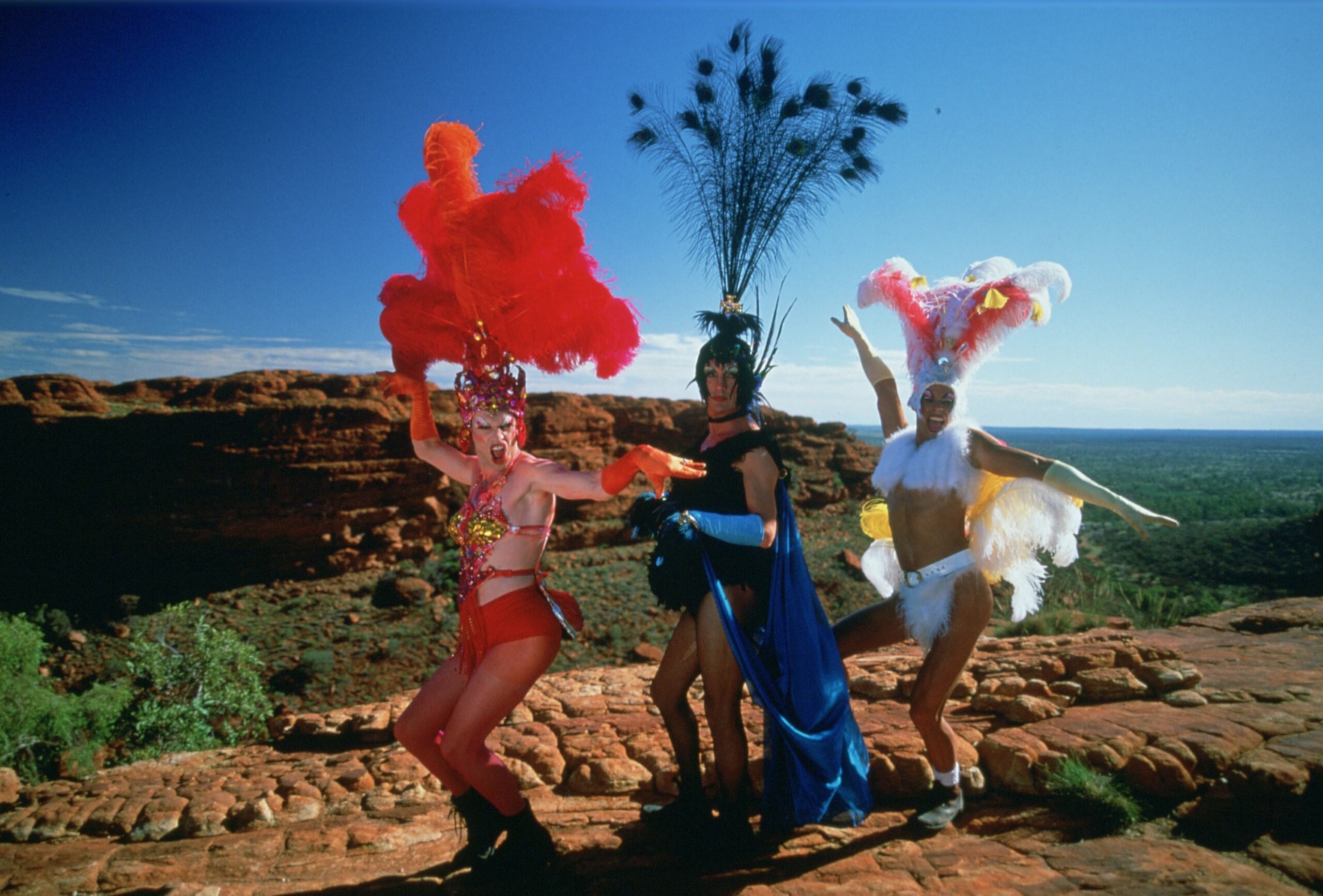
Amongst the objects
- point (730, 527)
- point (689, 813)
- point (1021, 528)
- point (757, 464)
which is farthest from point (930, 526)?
point (689, 813)

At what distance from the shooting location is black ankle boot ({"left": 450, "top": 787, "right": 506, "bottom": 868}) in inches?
106

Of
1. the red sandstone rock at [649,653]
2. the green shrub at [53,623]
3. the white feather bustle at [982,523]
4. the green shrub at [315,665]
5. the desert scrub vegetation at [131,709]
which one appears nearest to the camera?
the white feather bustle at [982,523]

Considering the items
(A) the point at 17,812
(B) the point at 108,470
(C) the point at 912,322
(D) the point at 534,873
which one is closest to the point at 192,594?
(B) the point at 108,470

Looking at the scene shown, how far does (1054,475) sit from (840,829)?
78.4 inches

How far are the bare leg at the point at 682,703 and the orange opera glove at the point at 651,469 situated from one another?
0.77 metres

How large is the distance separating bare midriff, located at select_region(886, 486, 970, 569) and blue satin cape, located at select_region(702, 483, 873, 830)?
62cm

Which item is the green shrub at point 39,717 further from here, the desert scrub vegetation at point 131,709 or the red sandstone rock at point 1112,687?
the red sandstone rock at point 1112,687

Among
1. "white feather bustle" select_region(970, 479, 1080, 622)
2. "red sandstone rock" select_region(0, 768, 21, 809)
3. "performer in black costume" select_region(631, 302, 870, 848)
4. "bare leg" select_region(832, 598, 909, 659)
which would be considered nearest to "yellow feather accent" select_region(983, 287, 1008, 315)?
"white feather bustle" select_region(970, 479, 1080, 622)

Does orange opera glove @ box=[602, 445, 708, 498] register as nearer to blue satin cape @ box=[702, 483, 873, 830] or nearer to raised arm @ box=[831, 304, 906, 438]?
blue satin cape @ box=[702, 483, 873, 830]

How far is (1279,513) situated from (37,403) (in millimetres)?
44809

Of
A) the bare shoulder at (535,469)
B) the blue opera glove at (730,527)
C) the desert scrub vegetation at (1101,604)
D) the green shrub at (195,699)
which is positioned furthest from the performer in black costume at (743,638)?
the green shrub at (195,699)

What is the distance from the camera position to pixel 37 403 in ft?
61.5

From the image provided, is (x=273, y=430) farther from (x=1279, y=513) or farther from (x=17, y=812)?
(x=1279, y=513)

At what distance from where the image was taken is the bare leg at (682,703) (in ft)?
9.64
